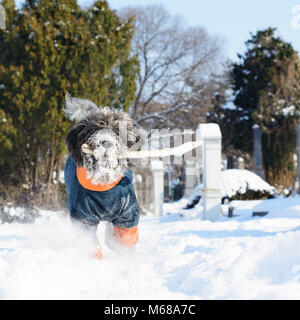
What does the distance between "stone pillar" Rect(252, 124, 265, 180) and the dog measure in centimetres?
1242

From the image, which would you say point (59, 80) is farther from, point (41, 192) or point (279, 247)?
point (279, 247)

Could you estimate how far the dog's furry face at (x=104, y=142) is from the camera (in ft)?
10.3

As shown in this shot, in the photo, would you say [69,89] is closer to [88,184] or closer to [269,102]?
[88,184]

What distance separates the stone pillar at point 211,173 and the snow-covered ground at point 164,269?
5.92 feet

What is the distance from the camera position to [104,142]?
3.11 m

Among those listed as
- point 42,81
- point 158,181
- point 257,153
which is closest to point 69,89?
point 42,81

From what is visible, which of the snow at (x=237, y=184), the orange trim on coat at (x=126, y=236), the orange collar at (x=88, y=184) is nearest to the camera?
the orange collar at (x=88, y=184)

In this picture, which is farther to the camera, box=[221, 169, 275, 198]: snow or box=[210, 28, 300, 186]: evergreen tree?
box=[210, 28, 300, 186]: evergreen tree

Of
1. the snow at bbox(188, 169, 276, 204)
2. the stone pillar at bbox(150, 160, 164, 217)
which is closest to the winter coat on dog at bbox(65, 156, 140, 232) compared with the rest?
the snow at bbox(188, 169, 276, 204)

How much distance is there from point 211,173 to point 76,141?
338 cm

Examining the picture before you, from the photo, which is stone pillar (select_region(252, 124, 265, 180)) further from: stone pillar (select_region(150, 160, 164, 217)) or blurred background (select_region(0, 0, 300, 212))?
stone pillar (select_region(150, 160, 164, 217))

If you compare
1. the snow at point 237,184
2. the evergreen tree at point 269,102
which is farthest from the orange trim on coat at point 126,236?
the evergreen tree at point 269,102

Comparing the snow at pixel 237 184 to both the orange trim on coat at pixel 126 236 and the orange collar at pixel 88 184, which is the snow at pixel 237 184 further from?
the orange collar at pixel 88 184

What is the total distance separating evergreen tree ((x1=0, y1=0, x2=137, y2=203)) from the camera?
771cm
